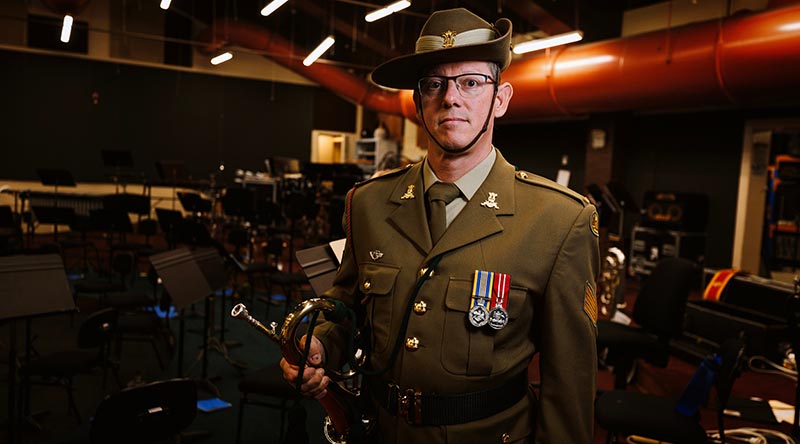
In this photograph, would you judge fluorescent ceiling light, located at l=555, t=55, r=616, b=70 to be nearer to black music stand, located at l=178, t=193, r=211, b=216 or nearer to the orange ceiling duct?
the orange ceiling duct

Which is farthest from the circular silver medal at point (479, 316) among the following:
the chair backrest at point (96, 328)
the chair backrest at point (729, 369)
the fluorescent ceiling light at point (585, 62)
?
the fluorescent ceiling light at point (585, 62)

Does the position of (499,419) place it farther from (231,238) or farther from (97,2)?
(97,2)

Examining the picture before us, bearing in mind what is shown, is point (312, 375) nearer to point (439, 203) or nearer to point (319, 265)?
point (439, 203)

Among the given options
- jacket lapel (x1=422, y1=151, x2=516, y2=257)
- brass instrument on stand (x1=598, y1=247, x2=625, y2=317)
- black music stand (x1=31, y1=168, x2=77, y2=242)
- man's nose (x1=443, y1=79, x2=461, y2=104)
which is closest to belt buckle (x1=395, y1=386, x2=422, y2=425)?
jacket lapel (x1=422, y1=151, x2=516, y2=257)

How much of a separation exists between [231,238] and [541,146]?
6738 mm

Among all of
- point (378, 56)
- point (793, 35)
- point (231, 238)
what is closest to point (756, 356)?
point (793, 35)

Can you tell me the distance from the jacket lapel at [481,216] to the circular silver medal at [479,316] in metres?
0.17

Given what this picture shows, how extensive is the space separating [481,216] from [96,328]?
322cm

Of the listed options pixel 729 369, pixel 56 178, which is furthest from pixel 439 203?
pixel 56 178

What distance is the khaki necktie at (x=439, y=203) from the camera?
1.58 meters

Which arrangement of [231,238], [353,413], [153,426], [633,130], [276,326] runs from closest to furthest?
[276,326], [353,413], [153,426], [231,238], [633,130]

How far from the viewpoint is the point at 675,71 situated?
23.0ft

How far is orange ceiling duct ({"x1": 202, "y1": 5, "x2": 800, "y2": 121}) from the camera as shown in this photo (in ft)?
19.5

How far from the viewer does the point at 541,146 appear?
40.0ft
